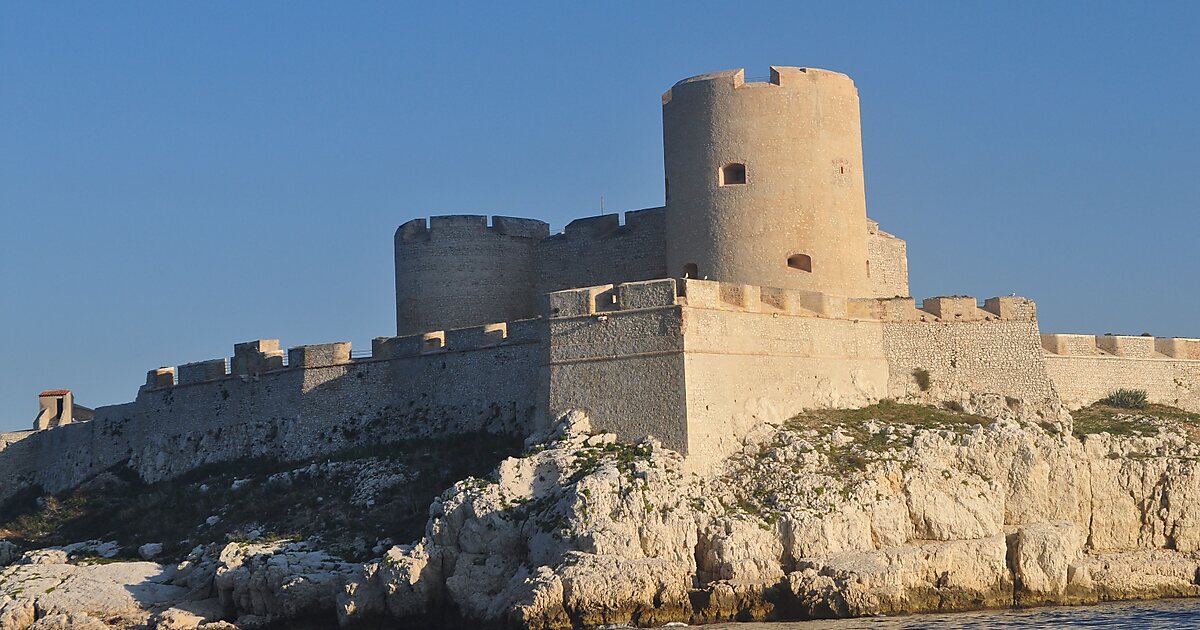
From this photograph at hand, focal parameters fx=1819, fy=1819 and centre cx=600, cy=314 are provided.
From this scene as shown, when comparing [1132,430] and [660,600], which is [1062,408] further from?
[660,600]

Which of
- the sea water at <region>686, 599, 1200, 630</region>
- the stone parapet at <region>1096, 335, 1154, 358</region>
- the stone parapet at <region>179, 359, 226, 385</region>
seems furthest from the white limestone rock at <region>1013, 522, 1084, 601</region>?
the stone parapet at <region>179, 359, 226, 385</region>

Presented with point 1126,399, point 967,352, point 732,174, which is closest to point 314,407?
point 732,174

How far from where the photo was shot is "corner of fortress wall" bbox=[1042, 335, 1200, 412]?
122ft

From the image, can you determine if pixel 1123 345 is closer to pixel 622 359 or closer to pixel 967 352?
pixel 967 352

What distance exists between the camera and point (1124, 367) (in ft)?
124

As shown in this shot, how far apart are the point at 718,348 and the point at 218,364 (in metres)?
14.7

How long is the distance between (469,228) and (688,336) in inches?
444

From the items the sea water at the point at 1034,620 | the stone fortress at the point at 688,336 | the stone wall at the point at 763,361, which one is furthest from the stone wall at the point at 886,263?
the sea water at the point at 1034,620

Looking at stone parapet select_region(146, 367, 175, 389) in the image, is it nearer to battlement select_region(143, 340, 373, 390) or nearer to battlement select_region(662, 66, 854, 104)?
battlement select_region(143, 340, 373, 390)

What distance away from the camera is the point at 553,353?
32.8 meters

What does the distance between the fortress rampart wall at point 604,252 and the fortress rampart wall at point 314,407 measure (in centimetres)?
397

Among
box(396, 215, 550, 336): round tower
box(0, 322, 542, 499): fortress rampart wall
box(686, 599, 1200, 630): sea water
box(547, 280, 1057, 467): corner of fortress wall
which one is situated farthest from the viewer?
box(396, 215, 550, 336): round tower

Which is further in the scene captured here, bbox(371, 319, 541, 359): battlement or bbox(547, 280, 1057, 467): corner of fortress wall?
bbox(371, 319, 541, 359): battlement

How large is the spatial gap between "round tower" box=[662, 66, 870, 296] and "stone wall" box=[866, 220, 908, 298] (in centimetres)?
232
